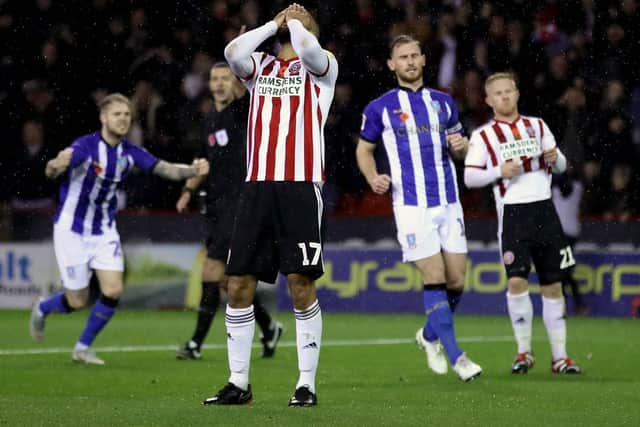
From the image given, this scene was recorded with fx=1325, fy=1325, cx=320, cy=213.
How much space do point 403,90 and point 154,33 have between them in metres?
9.97

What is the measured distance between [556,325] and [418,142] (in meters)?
1.57

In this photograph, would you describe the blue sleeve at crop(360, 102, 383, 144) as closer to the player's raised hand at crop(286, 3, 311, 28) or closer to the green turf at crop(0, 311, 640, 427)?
the green turf at crop(0, 311, 640, 427)

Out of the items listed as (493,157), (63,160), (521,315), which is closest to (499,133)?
(493,157)

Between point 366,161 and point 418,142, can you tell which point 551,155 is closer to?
point 418,142

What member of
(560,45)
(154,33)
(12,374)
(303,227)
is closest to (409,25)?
(560,45)

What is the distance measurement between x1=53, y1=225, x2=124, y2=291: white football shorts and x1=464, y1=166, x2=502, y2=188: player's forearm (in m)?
2.75

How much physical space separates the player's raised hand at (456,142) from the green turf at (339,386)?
1465 millimetres

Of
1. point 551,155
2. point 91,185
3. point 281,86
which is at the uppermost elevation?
point 281,86

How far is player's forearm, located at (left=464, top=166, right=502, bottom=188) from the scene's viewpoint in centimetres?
877

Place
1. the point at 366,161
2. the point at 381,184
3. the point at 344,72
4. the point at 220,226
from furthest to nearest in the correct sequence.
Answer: the point at 344,72
the point at 220,226
the point at 366,161
the point at 381,184

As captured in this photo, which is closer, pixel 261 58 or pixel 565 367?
pixel 261 58

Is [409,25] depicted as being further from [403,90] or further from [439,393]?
[439,393]

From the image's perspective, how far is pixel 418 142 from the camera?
848 centimetres

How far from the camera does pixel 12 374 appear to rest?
8.61 meters
